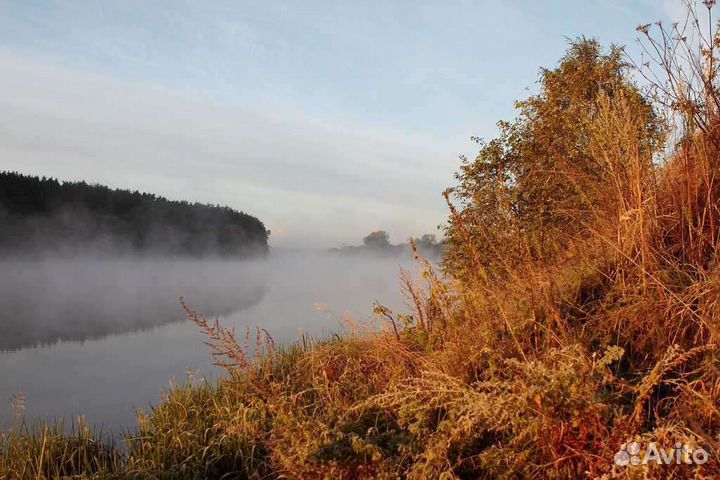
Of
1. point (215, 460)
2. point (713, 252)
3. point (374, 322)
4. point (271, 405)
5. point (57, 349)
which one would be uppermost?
point (713, 252)

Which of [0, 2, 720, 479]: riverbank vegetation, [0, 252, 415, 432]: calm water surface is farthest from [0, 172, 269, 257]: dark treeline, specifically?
[0, 2, 720, 479]: riverbank vegetation

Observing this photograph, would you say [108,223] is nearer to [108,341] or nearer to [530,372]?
[108,341]

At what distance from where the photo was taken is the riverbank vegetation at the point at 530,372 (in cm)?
297

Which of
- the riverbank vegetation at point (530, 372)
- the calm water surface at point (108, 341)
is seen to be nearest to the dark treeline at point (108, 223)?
the calm water surface at point (108, 341)

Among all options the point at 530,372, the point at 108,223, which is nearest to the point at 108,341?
the point at 530,372

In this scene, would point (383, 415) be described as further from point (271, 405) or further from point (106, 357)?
point (106, 357)

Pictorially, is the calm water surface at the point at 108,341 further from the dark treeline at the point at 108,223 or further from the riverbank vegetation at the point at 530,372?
the dark treeline at the point at 108,223

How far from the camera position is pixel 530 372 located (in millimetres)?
3365

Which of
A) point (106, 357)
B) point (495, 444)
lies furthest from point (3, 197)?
point (495, 444)

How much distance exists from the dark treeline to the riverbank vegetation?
40.4 metres

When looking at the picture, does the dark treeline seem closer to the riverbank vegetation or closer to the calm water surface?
the calm water surface

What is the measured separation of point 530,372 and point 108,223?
54.1m

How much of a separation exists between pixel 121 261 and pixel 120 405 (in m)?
56.5

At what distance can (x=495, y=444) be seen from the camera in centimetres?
329
